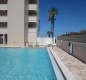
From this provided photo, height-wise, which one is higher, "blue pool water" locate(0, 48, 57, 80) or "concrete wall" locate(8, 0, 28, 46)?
"concrete wall" locate(8, 0, 28, 46)

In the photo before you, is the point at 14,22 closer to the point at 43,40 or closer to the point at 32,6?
the point at 32,6

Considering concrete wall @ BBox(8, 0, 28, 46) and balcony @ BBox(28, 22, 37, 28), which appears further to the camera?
balcony @ BBox(28, 22, 37, 28)

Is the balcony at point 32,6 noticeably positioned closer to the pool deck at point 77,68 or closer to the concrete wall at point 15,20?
the concrete wall at point 15,20

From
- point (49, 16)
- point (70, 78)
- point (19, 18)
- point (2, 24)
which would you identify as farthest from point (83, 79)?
point (49, 16)

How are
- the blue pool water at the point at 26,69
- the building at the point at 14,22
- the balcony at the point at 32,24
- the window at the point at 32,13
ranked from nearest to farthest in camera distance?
the blue pool water at the point at 26,69 → the building at the point at 14,22 → the balcony at the point at 32,24 → the window at the point at 32,13

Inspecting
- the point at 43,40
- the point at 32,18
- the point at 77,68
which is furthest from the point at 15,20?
the point at 77,68

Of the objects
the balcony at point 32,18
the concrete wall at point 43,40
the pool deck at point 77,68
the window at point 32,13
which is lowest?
the pool deck at point 77,68

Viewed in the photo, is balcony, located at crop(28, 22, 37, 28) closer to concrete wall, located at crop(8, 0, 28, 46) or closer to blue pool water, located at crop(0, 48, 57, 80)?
concrete wall, located at crop(8, 0, 28, 46)

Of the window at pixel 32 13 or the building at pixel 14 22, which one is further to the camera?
the window at pixel 32 13

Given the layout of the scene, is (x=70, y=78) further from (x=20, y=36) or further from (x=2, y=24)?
(x=2, y=24)

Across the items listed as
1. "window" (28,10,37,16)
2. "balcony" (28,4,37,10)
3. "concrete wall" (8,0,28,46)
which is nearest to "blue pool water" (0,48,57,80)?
"concrete wall" (8,0,28,46)

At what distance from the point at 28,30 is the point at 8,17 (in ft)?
16.2

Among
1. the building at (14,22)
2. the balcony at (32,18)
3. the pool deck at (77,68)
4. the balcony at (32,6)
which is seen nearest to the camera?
the pool deck at (77,68)

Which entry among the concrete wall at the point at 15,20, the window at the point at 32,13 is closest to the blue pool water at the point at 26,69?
the concrete wall at the point at 15,20
